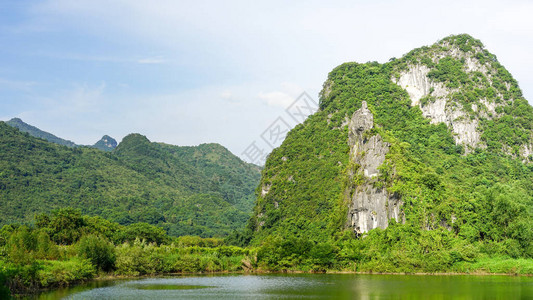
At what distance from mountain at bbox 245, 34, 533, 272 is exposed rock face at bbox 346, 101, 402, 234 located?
0.43 ft

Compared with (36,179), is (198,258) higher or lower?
lower

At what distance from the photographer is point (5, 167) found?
99562 millimetres

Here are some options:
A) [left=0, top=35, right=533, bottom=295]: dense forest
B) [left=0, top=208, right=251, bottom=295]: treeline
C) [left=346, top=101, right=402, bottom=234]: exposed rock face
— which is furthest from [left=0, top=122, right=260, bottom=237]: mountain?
[left=346, top=101, right=402, bottom=234]: exposed rock face

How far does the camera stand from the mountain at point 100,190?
9412 cm

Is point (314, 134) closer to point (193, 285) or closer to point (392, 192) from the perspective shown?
point (392, 192)

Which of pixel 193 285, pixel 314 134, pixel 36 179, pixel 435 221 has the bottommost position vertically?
pixel 193 285

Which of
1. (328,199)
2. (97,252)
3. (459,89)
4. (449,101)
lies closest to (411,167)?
(328,199)

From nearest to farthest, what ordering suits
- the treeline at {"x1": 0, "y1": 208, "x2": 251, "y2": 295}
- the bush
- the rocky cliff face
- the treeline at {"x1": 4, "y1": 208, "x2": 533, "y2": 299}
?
the treeline at {"x1": 0, "y1": 208, "x2": 251, "y2": 295} < the bush < the treeline at {"x1": 4, "y1": 208, "x2": 533, "y2": 299} < the rocky cliff face

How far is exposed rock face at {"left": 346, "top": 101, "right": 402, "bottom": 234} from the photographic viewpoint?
61.2 meters

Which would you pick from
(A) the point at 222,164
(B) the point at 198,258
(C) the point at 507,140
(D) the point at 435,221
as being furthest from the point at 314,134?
(A) the point at 222,164

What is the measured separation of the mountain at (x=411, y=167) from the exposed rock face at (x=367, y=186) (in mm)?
131

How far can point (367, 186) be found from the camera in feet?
208

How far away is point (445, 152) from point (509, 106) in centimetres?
1459

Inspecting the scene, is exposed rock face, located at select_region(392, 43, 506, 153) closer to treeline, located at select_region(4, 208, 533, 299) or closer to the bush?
treeline, located at select_region(4, 208, 533, 299)
